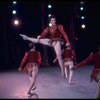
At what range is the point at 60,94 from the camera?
554cm

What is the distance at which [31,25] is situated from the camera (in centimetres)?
1397

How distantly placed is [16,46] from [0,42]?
1368 millimetres

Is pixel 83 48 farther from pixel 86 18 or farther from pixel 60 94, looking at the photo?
pixel 60 94

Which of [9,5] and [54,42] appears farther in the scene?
[9,5]

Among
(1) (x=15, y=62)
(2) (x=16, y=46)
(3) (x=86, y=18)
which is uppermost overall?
(3) (x=86, y=18)

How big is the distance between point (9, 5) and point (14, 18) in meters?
1.33

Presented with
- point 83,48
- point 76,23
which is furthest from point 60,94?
point 83,48

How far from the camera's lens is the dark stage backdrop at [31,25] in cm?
1373

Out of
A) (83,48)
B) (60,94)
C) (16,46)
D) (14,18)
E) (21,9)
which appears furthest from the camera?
(83,48)

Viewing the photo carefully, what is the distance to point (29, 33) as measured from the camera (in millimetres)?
14055

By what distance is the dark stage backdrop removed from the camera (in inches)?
541

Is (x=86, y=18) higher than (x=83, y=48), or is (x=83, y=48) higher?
(x=86, y=18)

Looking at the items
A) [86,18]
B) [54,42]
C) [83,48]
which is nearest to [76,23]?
[86,18]

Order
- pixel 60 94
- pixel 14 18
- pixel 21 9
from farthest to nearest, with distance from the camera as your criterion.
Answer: pixel 21 9 → pixel 14 18 → pixel 60 94
